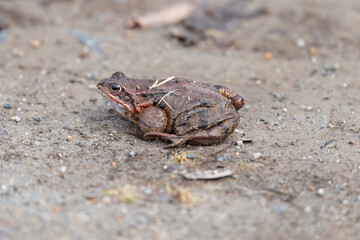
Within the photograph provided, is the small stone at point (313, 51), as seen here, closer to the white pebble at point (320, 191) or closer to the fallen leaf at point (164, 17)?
the fallen leaf at point (164, 17)

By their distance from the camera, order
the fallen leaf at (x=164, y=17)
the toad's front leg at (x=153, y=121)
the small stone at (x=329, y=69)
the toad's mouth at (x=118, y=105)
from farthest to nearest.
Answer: the fallen leaf at (x=164, y=17) → the small stone at (x=329, y=69) → the toad's mouth at (x=118, y=105) → the toad's front leg at (x=153, y=121)

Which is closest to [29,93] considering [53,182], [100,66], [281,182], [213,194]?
[100,66]

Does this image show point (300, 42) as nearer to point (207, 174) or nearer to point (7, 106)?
point (207, 174)

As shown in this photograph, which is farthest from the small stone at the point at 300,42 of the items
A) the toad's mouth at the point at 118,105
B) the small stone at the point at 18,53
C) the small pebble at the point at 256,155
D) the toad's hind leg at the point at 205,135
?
the small stone at the point at 18,53

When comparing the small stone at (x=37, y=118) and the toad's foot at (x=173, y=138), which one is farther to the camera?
the small stone at (x=37, y=118)

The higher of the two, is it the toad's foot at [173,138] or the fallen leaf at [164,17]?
the toad's foot at [173,138]

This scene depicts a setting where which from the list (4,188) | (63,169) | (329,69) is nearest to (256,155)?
(63,169)
